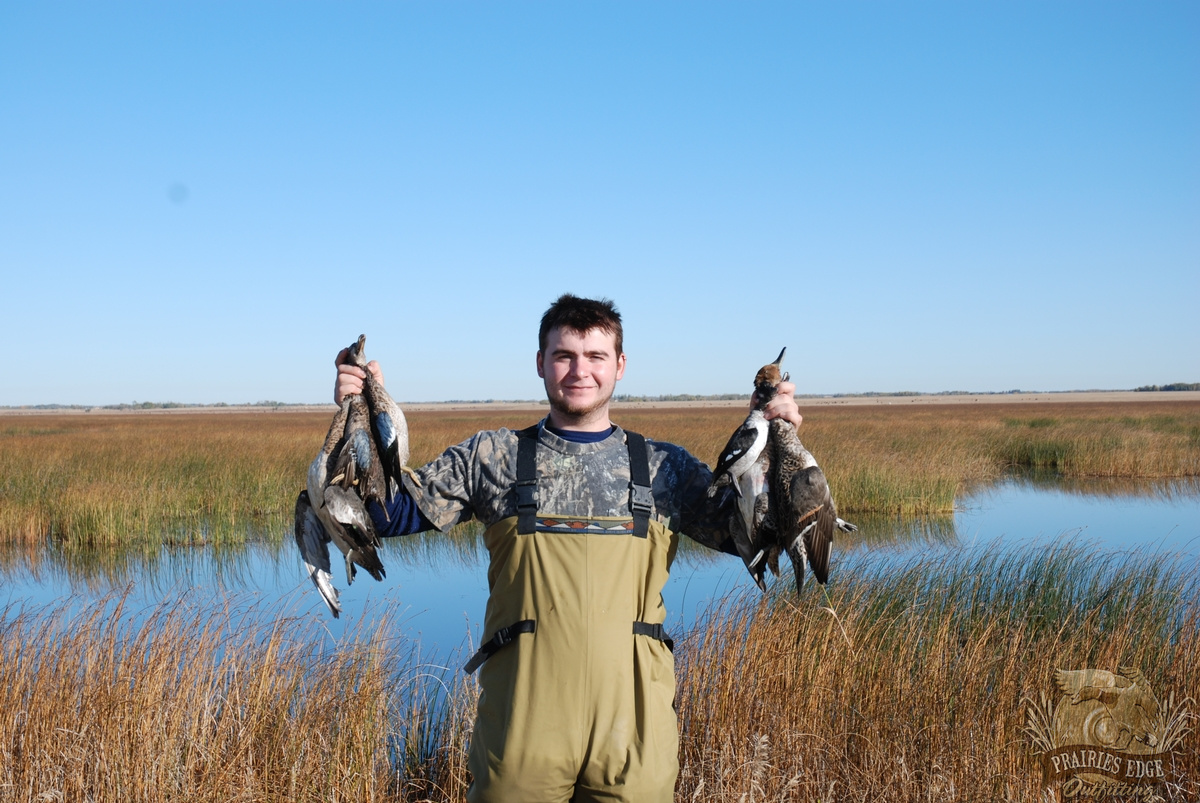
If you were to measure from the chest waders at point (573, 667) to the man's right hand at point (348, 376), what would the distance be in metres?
0.60

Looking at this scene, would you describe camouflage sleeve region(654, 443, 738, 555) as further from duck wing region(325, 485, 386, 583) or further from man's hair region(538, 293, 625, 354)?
duck wing region(325, 485, 386, 583)

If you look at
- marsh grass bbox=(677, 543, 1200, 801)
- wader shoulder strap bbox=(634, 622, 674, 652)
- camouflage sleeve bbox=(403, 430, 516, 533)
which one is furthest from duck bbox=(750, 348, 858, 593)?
marsh grass bbox=(677, 543, 1200, 801)

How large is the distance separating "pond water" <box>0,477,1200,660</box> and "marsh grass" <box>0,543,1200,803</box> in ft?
3.81

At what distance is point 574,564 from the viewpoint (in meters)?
2.57

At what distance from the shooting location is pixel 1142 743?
445 cm

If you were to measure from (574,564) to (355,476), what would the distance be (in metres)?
0.73

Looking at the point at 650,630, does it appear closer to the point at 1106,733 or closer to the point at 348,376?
the point at 348,376

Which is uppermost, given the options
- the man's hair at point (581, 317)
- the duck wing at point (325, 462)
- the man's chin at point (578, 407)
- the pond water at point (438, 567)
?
the man's hair at point (581, 317)

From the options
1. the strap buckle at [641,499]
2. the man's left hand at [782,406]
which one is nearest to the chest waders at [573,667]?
the strap buckle at [641,499]

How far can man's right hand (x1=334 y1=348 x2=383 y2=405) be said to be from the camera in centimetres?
276

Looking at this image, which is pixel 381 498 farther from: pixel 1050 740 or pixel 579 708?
pixel 1050 740

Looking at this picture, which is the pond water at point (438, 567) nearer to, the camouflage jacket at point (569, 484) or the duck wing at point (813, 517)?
the camouflage jacket at point (569, 484)

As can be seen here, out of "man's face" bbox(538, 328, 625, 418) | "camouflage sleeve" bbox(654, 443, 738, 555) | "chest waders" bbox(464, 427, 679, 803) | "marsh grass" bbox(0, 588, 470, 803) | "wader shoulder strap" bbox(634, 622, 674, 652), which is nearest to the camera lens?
"chest waders" bbox(464, 427, 679, 803)

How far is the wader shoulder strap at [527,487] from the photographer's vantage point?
2.61 m
